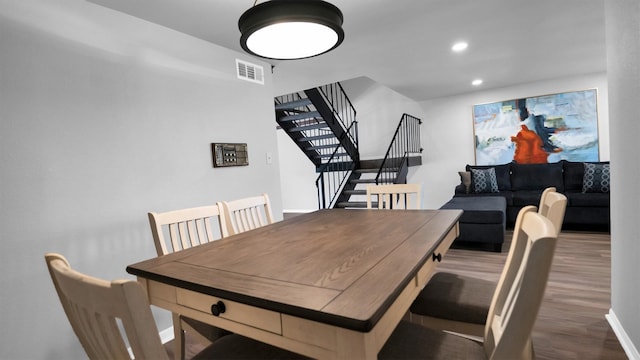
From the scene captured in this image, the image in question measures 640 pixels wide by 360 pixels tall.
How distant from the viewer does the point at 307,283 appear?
93cm

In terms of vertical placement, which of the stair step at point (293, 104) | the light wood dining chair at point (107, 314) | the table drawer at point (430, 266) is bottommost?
the table drawer at point (430, 266)

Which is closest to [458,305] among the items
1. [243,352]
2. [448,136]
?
[243,352]

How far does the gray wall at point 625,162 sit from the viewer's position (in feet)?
4.95

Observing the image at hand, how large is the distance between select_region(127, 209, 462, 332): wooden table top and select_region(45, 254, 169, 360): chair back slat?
0.29 metres

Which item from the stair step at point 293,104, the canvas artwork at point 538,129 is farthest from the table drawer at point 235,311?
the canvas artwork at point 538,129

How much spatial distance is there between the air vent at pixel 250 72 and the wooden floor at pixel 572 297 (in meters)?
2.28

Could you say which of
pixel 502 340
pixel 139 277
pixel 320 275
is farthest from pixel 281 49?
pixel 502 340

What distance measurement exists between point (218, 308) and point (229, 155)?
1.97 m

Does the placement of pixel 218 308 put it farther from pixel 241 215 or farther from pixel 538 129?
pixel 538 129

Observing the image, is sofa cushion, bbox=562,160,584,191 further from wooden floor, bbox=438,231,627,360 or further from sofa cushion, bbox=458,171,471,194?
sofa cushion, bbox=458,171,471,194

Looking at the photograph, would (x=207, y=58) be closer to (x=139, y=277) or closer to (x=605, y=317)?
(x=139, y=277)

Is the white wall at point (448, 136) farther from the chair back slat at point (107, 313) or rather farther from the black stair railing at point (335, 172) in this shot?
the chair back slat at point (107, 313)

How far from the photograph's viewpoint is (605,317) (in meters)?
2.06

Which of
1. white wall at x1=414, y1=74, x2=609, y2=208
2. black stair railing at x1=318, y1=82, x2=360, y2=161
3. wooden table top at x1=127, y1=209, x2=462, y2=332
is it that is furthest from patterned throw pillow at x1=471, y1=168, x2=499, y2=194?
wooden table top at x1=127, y1=209, x2=462, y2=332
